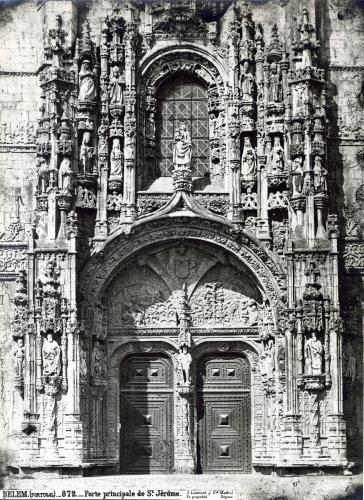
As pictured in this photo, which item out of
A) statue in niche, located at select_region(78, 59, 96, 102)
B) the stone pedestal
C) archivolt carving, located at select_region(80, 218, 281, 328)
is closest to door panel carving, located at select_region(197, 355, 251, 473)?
the stone pedestal

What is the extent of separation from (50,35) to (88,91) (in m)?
1.32

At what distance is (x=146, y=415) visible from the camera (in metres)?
22.3

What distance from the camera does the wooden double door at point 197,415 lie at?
875 inches

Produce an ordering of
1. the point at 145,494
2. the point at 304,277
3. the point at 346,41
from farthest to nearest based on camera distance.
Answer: the point at 346,41, the point at 304,277, the point at 145,494

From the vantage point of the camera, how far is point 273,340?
72.2 feet

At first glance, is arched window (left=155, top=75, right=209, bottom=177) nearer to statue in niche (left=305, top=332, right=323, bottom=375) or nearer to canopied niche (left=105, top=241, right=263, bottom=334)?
canopied niche (left=105, top=241, right=263, bottom=334)

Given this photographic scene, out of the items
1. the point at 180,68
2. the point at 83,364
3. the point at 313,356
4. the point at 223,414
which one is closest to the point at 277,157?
the point at 180,68

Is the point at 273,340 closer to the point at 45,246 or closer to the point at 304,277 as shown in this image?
the point at 304,277

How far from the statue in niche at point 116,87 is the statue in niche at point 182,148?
4.32 ft

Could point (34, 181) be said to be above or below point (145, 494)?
above

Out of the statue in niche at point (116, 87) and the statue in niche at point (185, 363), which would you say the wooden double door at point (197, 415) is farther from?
the statue in niche at point (116, 87)

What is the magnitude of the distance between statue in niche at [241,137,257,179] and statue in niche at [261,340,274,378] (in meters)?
3.27

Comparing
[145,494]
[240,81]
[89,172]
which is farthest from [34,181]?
[145,494]

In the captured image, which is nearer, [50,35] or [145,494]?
[145,494]
